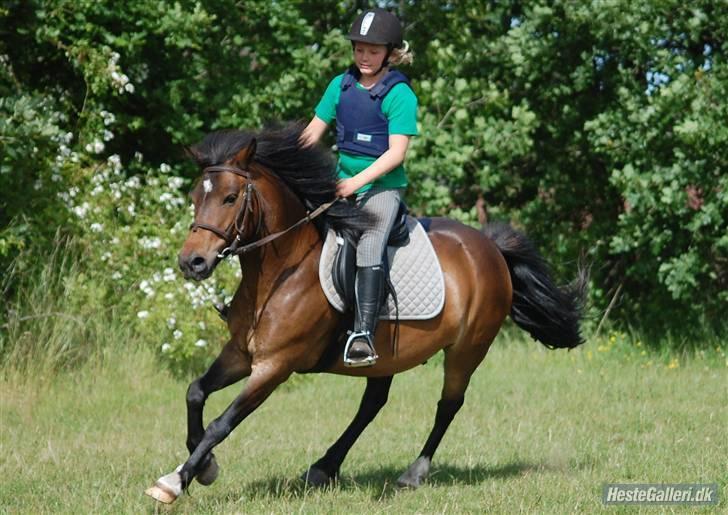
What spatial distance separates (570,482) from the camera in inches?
269

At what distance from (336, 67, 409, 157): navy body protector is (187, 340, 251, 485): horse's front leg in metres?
1.38

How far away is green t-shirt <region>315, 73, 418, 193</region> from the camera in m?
6.47

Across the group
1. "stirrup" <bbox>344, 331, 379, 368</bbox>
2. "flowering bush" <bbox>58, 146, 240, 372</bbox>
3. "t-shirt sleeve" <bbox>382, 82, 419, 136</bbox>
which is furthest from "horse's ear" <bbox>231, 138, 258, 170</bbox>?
"flowering bush" <bbox>58, 146, 240, 372</bbox>

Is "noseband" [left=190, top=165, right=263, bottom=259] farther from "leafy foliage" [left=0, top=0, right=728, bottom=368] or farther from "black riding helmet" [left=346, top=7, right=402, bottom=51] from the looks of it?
"leafy foliage" [left=0, top=0, right=728, bottom=368]

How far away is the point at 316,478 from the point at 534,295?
7.03 feet

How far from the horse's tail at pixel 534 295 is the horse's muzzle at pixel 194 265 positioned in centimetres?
289

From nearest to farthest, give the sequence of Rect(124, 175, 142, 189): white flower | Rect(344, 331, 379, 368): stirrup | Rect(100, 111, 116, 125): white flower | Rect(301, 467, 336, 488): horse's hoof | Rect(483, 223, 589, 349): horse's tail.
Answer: Rect(344, 331, 379, 368): stirrup, Rect(301, 467, 336, 488): horse's hoof, Rect(483, 223, 589, 349): horse's tail, Rect(100, 111, 116, 125): white flower, Rect(124, 175, 142, 189): white flower

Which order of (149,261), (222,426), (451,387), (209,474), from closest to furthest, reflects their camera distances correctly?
(222,426) < (209,474) < (451,387) < (149,261)


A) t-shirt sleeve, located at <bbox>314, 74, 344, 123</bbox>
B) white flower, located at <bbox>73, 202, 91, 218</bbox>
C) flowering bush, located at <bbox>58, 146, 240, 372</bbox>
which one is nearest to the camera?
t-shirt sleeve, located at <bbox>314, 74, 344, 123</bbox>

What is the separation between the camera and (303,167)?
642 cm

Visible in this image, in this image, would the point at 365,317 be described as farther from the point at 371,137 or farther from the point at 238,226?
the point at 371,137

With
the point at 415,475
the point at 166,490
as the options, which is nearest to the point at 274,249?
the point at 166,490

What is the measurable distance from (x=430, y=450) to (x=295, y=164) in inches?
87.2

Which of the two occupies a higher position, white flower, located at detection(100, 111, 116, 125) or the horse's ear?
the horse's ear
